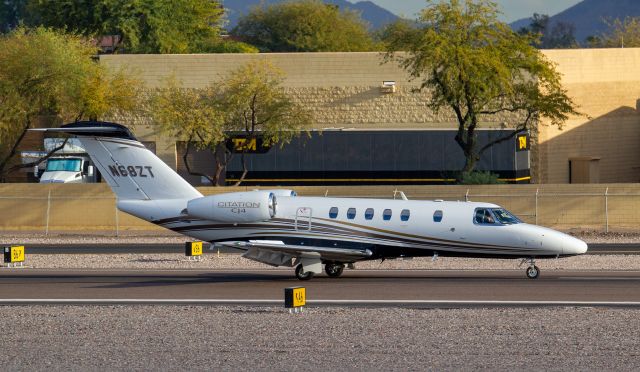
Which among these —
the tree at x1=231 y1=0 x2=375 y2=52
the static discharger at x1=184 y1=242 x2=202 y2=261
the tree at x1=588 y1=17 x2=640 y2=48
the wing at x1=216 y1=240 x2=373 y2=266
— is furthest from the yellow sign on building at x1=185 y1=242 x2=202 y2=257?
the tree at x1=231 y1=0 x2=375 y2=52

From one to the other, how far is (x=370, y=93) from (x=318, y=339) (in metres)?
43.0

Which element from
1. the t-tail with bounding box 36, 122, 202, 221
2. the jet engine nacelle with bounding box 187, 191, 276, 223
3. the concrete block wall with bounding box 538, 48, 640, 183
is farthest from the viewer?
the concrete block wall with bounding box 538, 48, 640, 183

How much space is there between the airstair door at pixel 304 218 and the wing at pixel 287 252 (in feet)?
1.82

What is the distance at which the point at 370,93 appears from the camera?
63.8 m

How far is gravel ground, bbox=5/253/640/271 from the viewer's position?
117ft

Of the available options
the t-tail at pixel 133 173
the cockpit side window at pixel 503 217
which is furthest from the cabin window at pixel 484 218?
the t-tail at pixel 133 173

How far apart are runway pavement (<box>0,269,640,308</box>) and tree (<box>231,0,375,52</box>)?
81.5m

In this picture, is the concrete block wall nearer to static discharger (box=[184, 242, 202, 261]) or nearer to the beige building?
the beige building

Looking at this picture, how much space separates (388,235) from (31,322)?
10.7 m

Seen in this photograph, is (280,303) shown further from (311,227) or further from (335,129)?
(335,129)

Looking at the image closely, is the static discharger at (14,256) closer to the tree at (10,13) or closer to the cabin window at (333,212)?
the cabin window at (333,212)

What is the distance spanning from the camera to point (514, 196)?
5012cm

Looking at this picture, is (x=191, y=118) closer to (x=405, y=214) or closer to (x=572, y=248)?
(x=405, y=214)

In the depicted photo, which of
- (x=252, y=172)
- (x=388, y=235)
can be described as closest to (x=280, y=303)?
(x=388, y=235)
